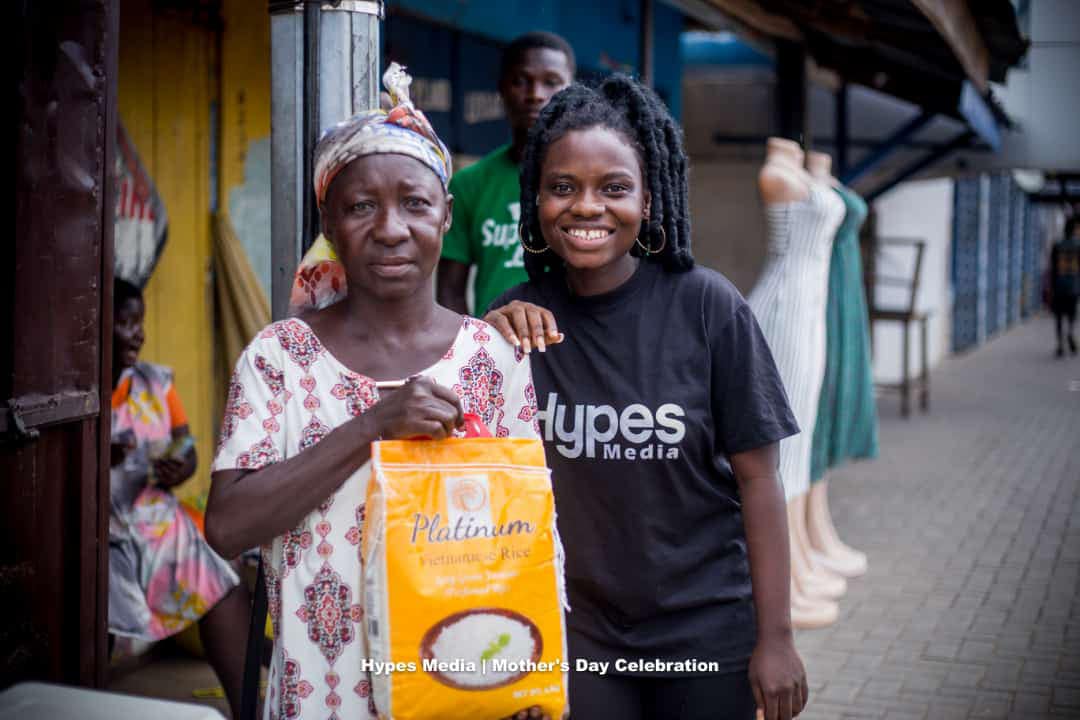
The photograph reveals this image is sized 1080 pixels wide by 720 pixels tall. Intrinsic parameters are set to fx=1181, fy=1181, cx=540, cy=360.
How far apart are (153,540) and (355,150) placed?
2149mm

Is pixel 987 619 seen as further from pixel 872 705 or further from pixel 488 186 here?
pixel 488 186

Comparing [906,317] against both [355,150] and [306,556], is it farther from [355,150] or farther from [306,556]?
[306,556]

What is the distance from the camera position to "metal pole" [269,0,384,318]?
7.48 feet

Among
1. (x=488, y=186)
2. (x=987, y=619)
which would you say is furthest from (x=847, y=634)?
(x=488, y=186)

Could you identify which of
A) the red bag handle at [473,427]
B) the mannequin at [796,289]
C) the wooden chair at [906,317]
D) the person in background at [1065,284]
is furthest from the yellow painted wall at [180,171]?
the person in background at [1065,284]

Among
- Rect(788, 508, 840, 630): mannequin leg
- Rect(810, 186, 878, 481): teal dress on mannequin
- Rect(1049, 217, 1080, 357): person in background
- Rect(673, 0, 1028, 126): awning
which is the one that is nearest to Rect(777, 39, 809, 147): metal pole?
Rect(673, 0, 1028, 126): awning

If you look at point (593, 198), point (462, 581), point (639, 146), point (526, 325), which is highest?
point (639, 146)

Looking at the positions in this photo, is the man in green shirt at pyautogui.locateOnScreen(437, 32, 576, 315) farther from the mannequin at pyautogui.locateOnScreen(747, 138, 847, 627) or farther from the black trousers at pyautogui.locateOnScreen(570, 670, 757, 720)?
the mannequin at pyautogui.locateOnScreen(747, 138, 847, 627)

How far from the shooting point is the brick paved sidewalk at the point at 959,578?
4477 millimetres

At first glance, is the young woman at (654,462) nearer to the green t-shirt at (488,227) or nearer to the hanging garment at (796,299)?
the green t-shirt at (488,227)

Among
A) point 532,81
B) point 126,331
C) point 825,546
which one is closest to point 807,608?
point 825,546

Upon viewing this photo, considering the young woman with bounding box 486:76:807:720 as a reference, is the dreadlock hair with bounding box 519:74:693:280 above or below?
above

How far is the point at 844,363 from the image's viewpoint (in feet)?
18.8

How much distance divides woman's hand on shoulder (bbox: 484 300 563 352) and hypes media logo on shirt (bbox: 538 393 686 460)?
0.15 m
